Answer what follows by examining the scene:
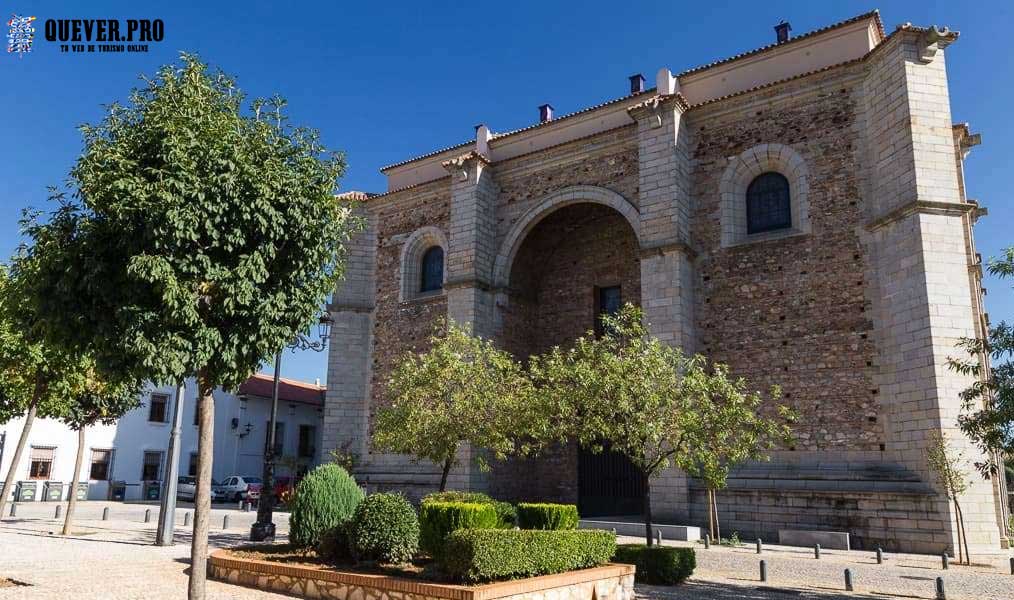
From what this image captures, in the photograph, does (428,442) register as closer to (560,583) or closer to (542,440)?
(542,440)

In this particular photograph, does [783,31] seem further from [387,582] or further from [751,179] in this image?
[387,582]

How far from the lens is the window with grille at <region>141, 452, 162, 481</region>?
108 ft

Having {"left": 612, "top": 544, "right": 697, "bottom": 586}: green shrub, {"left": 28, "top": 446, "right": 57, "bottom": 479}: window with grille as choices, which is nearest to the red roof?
{"left": 28, "top": 446, "right": 57, "bottom": 479}: window with grille

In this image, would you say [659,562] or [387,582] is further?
[659,562]

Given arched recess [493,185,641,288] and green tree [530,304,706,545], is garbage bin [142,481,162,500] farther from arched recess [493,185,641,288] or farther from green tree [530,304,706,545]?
green tree [530,304,706,545]

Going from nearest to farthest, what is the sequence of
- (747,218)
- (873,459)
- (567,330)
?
(873,459) → (747,218) → (567,330)

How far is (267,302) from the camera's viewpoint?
704 centimetres

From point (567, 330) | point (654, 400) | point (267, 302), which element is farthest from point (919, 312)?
point (267, 302)

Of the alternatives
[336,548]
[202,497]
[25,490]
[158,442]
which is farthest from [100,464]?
[202,497]

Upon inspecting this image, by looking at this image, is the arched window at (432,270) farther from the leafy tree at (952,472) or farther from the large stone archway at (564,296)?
the leafy tree at (952,472)

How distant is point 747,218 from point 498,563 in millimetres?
13968

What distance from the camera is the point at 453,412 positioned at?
48.2ft

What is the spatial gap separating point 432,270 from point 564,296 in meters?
4.82

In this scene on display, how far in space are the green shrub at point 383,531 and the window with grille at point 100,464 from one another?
27692 mm
